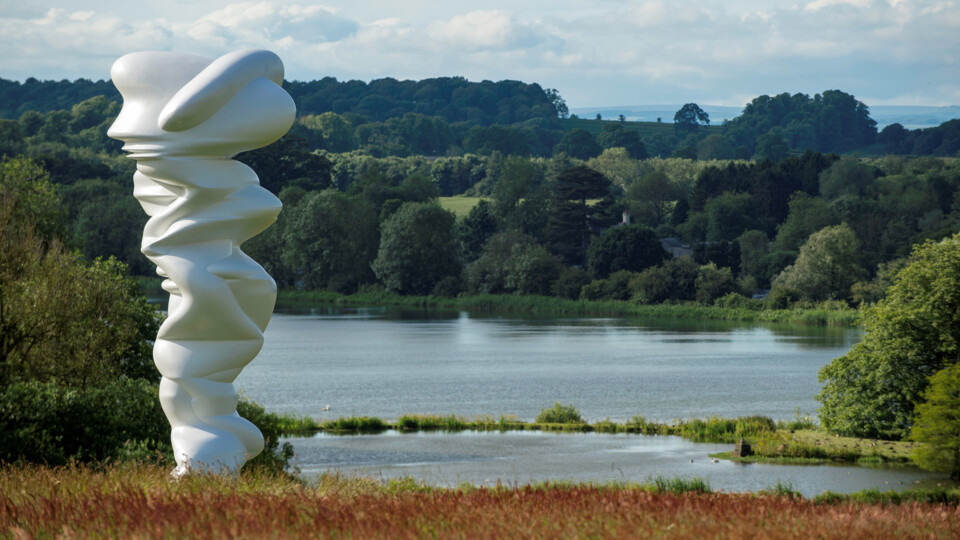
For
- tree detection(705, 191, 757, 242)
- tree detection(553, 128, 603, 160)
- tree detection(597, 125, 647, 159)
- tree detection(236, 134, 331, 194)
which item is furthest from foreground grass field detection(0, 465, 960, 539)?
tree detection(597, 125, 647, 159)

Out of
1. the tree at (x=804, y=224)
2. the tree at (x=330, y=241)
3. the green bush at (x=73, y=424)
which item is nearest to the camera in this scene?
the green bush at (x=73, y=424)

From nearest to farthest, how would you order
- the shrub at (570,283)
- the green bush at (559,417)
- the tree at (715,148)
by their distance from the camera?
the green bush at (559,417) < the shrub at (570,283) < the tree at (715,148)

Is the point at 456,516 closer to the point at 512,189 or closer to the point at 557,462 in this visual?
the point at 557,462

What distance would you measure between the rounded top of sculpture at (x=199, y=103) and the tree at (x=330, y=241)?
6810 centimetres

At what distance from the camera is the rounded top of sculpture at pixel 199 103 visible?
393 inches

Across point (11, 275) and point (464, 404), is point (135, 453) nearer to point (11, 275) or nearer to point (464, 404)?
point (11, 275)

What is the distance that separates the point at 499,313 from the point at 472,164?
45.1 metres

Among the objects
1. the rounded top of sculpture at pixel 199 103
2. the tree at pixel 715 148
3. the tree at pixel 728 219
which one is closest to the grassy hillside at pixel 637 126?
the tree at pixel 715 148

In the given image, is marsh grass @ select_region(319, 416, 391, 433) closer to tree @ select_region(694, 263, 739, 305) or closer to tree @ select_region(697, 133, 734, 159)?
tree @ select_region(694, 263, 739, 305)

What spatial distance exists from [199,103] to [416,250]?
220 ft

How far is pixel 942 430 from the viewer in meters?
21.1

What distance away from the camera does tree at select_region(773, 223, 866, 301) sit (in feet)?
219

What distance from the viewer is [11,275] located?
62.7 ft

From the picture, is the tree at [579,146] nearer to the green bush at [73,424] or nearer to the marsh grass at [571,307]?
the marsh grass at [571,307]
